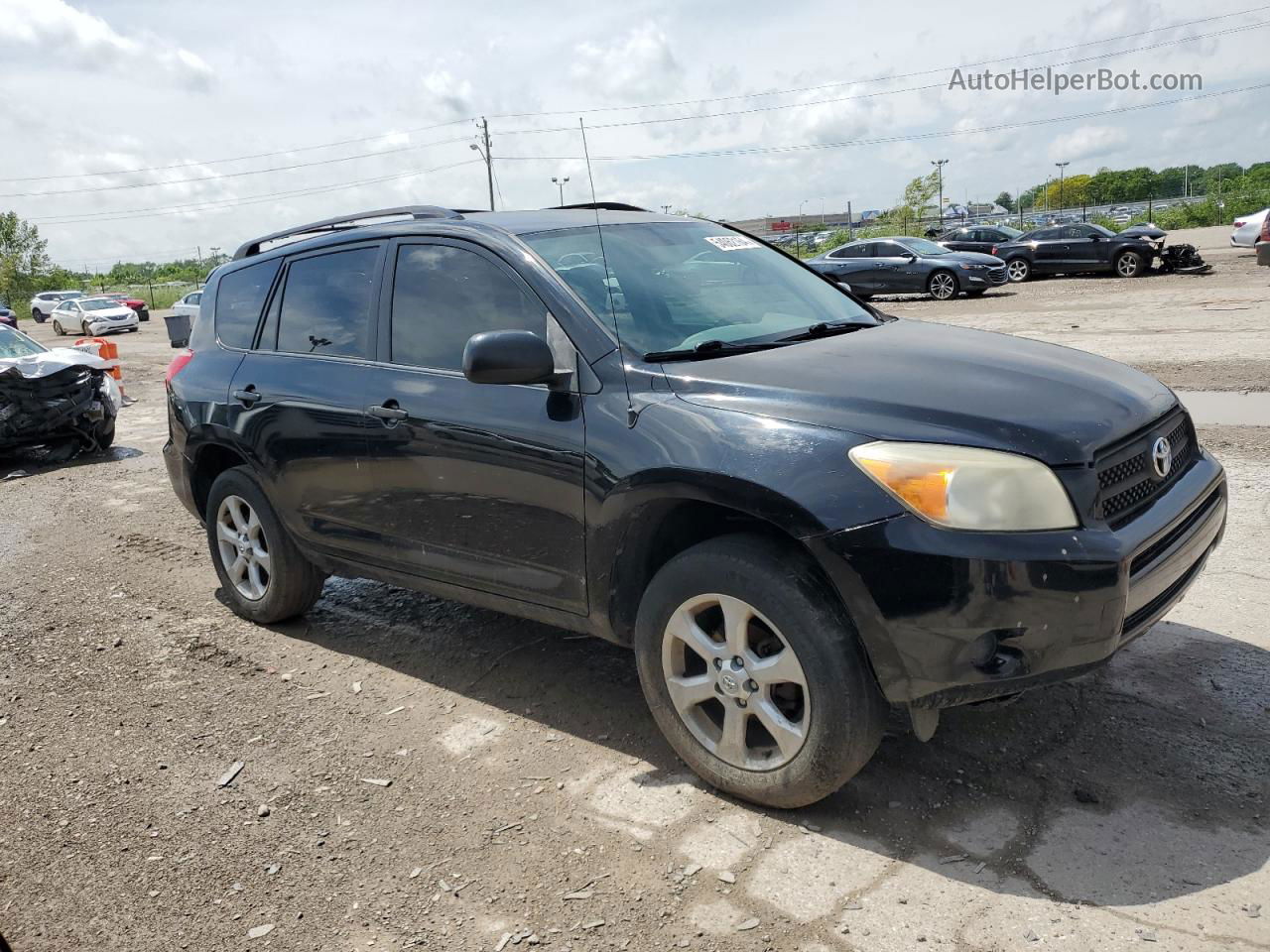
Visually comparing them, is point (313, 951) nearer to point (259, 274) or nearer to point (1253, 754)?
point (1253, 754)

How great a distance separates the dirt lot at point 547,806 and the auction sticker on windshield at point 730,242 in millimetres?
1770

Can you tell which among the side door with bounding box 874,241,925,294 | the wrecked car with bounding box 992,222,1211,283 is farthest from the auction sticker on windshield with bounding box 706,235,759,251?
the wrecked car with bounding box 992,222,1211,283

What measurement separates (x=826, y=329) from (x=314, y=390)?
2137 millimetres

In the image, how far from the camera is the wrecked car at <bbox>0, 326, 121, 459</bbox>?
10.7 m

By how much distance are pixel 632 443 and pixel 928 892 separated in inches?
59.7

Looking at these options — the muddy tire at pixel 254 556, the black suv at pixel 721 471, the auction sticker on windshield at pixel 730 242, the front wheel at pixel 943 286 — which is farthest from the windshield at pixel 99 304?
the auction sticker on windshield at pixel 730 242

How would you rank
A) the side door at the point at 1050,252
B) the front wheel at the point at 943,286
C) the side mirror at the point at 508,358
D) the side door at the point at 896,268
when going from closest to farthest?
1. the side mirror at the point at 508,358
2. the front wheel at the point at 943,286
3. the side door at the point at 896,268
4. the side door at the point at 1050,252

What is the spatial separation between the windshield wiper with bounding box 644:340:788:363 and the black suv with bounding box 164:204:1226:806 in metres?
0.01

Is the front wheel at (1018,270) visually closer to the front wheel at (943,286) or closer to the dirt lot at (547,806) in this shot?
the front wheel at (943,286)

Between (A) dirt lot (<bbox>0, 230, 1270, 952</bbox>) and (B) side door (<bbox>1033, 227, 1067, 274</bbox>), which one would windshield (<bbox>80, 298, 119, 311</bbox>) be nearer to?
(B) side door (<bbox>1033, 227, 1067, 274</bbox>)

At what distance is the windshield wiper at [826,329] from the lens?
3865mm

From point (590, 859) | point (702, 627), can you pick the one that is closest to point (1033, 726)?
point (702, 627)

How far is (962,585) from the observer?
276 cm

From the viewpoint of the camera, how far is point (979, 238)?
2886 centimetres
